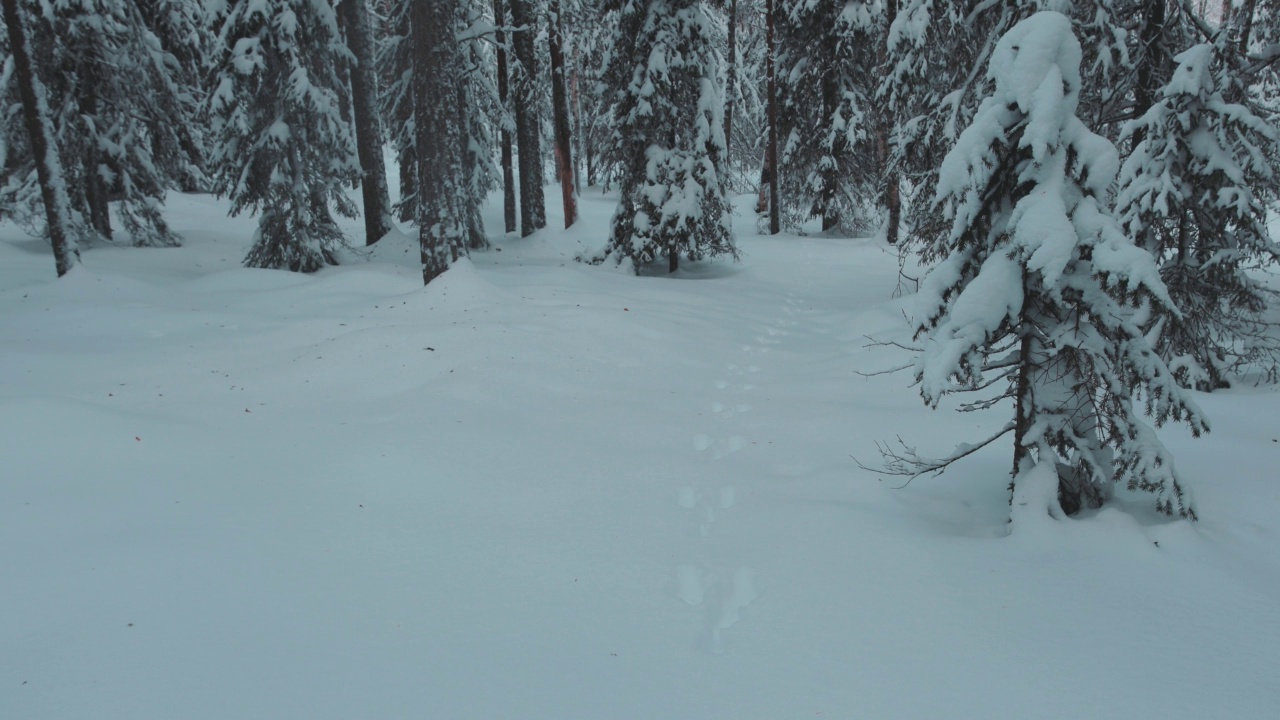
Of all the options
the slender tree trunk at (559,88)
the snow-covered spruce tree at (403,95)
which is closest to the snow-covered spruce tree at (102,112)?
the snow-covered spruce tree at (403,95)

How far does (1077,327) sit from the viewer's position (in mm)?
3631

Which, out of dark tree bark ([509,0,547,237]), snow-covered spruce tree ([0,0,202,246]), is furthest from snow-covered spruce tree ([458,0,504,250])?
snow-covered spruce tree ([0,0,202,246])

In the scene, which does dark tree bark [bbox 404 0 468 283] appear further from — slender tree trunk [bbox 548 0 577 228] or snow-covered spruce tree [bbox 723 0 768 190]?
snow-covered spruce tree [bbox 723 0 768 190]

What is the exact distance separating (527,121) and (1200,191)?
538 inches

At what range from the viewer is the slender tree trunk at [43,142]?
9.85 m

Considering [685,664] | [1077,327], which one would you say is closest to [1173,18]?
[1077,327]

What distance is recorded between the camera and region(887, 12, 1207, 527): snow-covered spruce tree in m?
3.47

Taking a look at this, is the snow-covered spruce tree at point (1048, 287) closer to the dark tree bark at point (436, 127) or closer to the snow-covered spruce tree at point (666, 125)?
the dark tree bark at point (436, 127)

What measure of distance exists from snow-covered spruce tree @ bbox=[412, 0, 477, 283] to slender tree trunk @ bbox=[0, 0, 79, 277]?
18.5 ft

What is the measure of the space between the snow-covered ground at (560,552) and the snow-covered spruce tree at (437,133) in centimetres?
278

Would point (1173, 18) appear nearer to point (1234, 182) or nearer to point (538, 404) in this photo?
point (1234, 182)

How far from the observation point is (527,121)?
1667 cm

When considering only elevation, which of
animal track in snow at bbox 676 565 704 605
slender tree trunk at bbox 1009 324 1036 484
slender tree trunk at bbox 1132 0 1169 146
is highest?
slender tree trunk at bbox 1132 0 1169 146

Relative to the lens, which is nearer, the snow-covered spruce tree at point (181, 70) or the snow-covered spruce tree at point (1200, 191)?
the snow-covered spruce tree at point (1200, 191)
